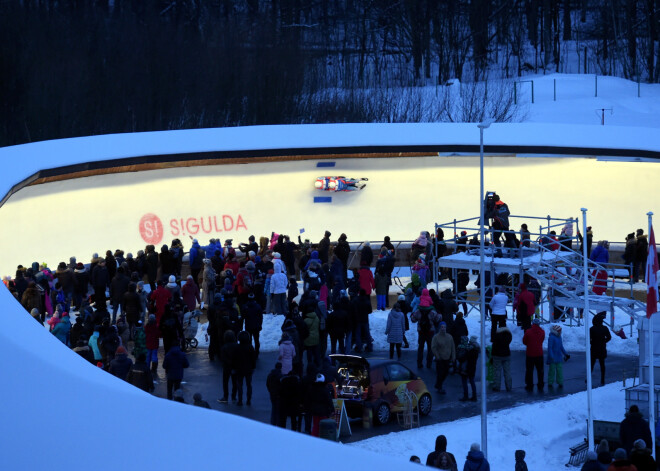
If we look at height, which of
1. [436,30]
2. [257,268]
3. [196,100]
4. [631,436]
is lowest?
[631,436]

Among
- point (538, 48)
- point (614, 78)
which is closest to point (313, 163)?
point (614, 78)

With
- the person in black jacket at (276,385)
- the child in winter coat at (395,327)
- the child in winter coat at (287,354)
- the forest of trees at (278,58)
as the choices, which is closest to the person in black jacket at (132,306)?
the child in winter coat at (287,354)

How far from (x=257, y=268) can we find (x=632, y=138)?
36.2 ft

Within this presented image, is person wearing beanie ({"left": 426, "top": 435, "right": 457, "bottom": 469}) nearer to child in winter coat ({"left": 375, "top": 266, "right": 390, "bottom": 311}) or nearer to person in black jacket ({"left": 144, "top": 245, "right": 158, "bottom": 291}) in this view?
child in winter coat ({"left": 375, "top": 266, "right": 390, "bottom": 311})

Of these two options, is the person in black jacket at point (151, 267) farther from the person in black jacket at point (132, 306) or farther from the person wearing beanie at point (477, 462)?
the person wearing beanie at point (477, 462)

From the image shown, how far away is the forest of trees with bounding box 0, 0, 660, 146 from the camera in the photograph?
50062mm

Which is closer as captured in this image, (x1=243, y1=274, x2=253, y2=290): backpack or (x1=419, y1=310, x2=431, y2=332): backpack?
(x1=419, y1=310, x2=431, y2=332): backpack

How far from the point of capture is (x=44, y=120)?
4859 centimetres

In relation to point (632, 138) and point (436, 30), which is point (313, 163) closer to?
point (632, 138)

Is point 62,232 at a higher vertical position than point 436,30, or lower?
lower

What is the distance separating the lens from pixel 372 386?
1526cm

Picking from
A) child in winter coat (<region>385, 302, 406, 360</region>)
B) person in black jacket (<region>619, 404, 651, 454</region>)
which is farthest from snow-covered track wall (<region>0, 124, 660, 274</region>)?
person in black jacket (<region>619, 404, 651, 454</region>)

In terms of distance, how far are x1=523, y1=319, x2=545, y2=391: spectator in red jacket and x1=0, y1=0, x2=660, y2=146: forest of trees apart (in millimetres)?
33216

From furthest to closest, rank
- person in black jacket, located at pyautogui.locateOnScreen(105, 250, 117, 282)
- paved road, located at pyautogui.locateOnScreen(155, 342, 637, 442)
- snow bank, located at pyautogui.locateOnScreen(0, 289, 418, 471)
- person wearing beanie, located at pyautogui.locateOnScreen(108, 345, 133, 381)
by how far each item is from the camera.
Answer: person in black jacket, located at pyautogui.locateOnScreen(105, 250, 117, 282)
paved road, located at pyautogui.locateOnScreen(155, 342, 637, 442)
person wearing beanie, located at pyautogui.locateOnScreen(108, 345, 133, 381)
snow bank, located at pyautogui.locateOnScreen(0, 289, 418, 471)
